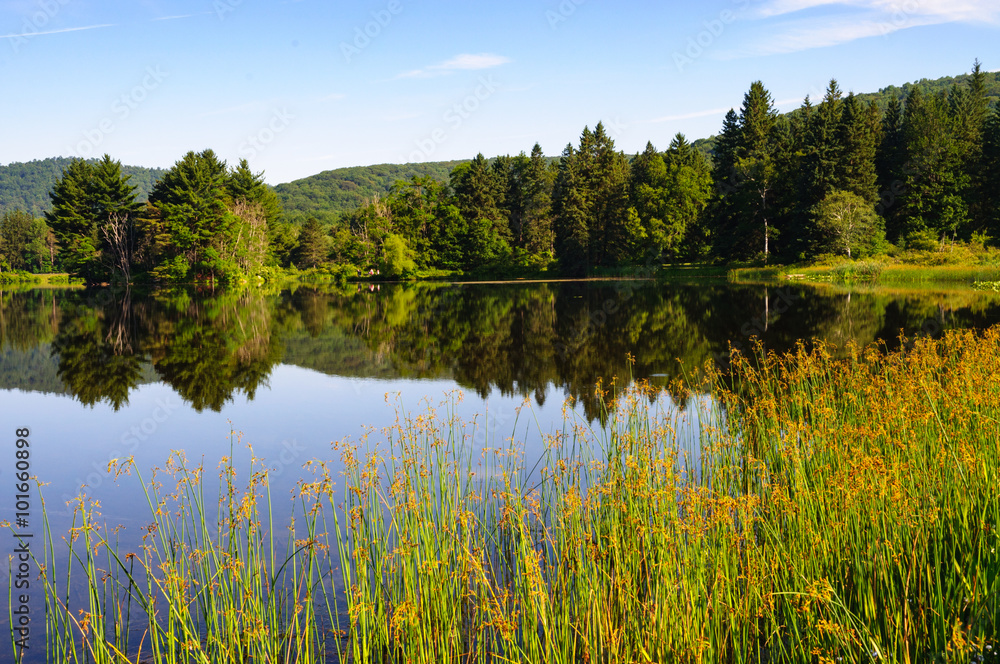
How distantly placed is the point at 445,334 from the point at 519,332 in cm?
254

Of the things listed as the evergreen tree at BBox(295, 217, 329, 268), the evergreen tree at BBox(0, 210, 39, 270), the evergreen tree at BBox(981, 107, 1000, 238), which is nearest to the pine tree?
the evergreen tree at BBox(981, 107, 1000, 238)

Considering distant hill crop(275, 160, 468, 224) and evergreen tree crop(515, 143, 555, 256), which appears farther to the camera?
distant hill crop(275, 160, 468, 224)

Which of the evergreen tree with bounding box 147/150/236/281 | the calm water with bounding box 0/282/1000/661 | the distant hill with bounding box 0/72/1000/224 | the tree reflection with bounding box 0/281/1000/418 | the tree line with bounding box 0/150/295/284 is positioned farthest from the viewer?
the distant hill with bounding box 0/72/1000/224

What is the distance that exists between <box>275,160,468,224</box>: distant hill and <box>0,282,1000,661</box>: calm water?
11899cm

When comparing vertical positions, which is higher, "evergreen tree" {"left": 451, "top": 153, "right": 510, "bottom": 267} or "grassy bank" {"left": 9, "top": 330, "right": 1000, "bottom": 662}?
"evergreen tree" {"left": 451, "top": 153, "right": 510, "bottom": 267}

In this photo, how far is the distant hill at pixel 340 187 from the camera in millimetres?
161875

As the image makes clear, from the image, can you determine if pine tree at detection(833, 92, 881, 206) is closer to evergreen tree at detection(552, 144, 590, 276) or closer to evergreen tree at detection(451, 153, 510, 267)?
evergreen tree at detection(552, 144, 590, 276)

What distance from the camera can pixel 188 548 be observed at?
220 inches

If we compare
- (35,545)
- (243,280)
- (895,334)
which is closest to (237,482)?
(35,545)

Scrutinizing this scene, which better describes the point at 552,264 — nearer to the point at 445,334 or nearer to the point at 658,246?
the point at 658,246

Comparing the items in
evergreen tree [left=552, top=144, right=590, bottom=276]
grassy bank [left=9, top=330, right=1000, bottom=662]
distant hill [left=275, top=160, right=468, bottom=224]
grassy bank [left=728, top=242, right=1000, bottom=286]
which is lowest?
grassy bank [left=9, top=330, right=1000, bottom=662]

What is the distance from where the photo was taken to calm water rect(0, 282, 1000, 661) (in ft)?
32.3

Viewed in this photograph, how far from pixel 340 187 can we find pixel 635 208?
429ft

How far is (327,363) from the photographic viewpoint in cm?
1791
